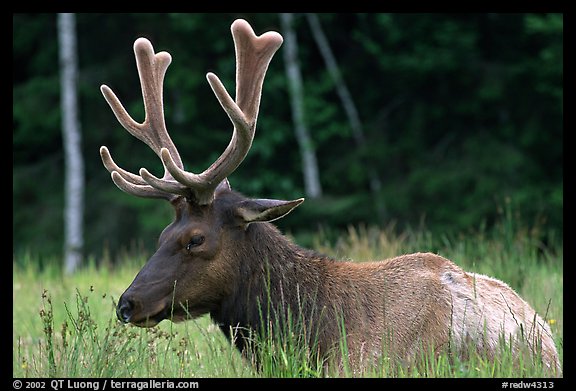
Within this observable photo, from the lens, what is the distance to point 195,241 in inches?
206

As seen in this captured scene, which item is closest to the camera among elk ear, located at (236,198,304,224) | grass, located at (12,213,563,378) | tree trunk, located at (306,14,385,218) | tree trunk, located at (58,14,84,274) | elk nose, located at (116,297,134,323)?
grass, located at (12,213,563,378)

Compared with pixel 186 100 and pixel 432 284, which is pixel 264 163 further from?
pixel 432 284

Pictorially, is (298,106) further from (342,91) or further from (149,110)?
(149,110)

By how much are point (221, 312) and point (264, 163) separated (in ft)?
43.2

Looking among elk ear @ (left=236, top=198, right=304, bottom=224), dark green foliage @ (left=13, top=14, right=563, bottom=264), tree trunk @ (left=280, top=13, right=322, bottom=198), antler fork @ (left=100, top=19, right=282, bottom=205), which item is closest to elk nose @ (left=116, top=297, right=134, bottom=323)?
antler fork @ (left=100, top=19, right=282, bottom=205)

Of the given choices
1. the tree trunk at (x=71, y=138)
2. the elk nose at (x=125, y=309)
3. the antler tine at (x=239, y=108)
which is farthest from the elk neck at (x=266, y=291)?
the tree trunk at (x=71, y=138)

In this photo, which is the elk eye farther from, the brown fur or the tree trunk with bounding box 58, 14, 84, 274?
the tree trunk with bounding box 58, 14, 84, 274

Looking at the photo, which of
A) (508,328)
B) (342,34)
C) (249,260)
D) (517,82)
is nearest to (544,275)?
(508,328)

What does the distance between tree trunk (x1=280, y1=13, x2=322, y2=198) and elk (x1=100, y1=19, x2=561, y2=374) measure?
1210cm

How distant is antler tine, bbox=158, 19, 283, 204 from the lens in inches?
204

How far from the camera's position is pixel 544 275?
7793 millimetres

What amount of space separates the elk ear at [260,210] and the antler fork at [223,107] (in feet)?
0.63

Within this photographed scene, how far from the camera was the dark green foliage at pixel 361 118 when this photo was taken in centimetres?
1758

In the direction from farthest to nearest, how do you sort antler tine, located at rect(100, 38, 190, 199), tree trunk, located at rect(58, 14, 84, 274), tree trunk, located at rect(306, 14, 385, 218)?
tree trunk, located at rect(306, 14, 385, 218), tree trunk, located at rect(58, 14, 84, 274), antler tine, located at rect(100, 38, 190, 199)
